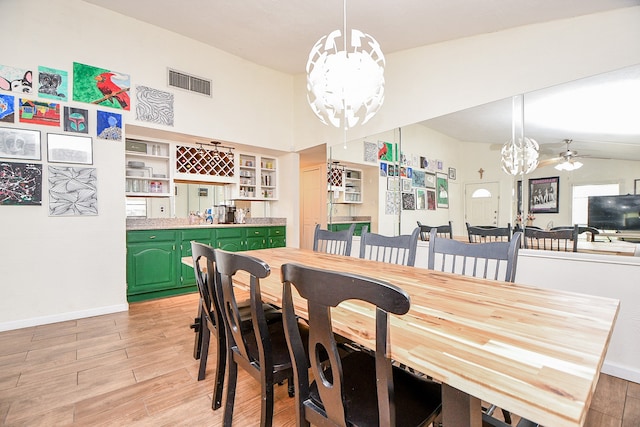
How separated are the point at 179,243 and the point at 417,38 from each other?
3713 mm

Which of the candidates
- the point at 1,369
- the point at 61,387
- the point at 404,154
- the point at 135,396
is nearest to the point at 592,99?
the point at 404,154

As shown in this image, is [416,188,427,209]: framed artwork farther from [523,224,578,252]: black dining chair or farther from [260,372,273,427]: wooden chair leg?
[260,372,273,427]: wooden chair leg

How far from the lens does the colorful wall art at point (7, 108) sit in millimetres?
2783

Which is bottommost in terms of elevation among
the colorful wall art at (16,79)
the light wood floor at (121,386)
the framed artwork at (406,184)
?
the light wood floor at (121,386)

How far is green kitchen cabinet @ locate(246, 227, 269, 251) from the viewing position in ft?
15.1

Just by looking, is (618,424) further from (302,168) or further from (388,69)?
(302,168)

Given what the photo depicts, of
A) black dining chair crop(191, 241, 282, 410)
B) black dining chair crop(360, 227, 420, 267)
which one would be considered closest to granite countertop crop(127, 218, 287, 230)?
black dining chair crop(191, 241, 282, 410)

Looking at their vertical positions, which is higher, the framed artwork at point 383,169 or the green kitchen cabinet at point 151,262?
the framed artwork at point 383,169

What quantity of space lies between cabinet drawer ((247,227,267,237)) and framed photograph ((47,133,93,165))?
84.3 inches

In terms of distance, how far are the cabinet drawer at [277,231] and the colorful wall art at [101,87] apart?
2561mm

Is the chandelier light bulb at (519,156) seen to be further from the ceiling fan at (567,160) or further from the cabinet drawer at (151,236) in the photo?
the cabinet drawer at (151,236)

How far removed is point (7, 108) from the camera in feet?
9.20

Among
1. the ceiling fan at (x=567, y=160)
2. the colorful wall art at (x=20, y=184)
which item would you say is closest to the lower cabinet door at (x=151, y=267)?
the colorful wall art at (x=20, y=184)

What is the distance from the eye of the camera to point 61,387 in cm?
185
